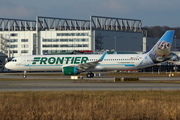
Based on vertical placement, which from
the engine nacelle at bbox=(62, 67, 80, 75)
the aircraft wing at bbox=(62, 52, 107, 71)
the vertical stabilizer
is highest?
the vertical stabilizer

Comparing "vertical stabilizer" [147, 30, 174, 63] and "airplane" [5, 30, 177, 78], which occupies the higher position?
"vertical stabilizer" [147, 30, 174, 63]

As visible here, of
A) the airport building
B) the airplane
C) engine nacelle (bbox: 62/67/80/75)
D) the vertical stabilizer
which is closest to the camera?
engine nacelle (bbox: 62/67/80/75)

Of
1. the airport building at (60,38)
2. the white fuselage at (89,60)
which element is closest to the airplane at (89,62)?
the white fuselage at (89,60)

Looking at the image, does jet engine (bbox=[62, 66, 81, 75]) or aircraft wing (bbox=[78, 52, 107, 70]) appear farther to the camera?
aircraft wing (bbox=[78, 52, 107, 70])

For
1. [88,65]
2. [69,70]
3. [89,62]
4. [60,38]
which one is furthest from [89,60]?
[60,38]

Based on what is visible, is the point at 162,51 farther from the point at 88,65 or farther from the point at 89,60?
the point at 88,65

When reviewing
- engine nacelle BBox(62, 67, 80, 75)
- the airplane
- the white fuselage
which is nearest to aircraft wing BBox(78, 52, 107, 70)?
the airplane

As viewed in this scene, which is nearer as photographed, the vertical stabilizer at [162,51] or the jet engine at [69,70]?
the jet engine at [69,70]

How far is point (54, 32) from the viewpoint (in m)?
133

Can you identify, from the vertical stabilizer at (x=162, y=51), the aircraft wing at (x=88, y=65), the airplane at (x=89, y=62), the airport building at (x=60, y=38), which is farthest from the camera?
the airport building at (x=60, y=38)

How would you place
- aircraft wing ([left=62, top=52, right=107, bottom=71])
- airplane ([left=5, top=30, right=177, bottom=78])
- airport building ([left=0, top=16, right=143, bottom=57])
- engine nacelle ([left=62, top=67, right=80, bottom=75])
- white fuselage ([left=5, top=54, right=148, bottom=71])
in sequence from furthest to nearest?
1. airport building ([left=0, top=16, right=143, bottom=57])
2. white fuselage ([left=5, top=54, right=148, bottom=71])
3. airplane ([left=5, top=30, right=177, bottom=78])
4. aircraft wing ([left=62, top=52, right=107, bottom=71])
5. engine nacelle ([left=62, top=67, right=80, bottom=75])

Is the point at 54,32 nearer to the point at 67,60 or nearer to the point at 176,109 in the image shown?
the point at 67,60

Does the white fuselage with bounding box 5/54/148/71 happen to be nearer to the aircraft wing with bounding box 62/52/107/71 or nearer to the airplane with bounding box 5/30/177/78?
the airplane with bounding box 5/30/177/78

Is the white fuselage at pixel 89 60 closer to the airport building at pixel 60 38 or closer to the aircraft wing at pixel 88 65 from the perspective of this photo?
the aircraft wing at pixel 88 65
